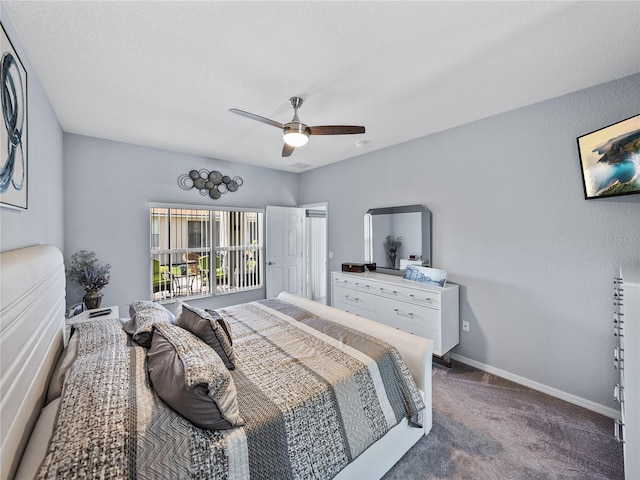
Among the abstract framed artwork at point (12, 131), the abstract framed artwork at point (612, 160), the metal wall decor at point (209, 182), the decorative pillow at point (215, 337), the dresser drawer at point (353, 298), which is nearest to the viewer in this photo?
the abstract framed artwork at point (12, 131)

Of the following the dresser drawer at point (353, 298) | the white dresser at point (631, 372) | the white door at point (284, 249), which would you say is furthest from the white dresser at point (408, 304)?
the white door at point (284, 249)

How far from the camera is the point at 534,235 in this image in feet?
8.21

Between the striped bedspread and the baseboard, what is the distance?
1542 mm

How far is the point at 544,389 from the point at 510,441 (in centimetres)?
92

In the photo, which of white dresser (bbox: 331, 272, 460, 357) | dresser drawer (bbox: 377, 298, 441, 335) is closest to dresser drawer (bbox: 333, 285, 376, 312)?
white dresser (bbox: 331, 272, 460, 357)

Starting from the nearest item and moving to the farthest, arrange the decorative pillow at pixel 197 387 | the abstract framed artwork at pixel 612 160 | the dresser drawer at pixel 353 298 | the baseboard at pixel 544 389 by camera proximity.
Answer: the decorative pillow at pixel 197 387 < the abstract framed artwork at pixel 612 160 < the baseboard at pixel 544 389 < the dresser drawer at pixel 353 298

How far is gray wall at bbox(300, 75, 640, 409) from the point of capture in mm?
2160

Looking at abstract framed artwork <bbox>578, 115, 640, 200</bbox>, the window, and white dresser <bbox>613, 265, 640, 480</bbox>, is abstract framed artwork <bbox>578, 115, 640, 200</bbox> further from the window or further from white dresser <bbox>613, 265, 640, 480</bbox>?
the window

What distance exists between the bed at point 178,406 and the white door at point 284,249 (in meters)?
2.73

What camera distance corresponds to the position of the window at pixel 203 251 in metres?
3.83

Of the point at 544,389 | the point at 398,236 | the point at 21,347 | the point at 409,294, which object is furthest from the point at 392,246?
the point at 21,347

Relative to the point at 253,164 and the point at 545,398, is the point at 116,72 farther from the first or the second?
the point at 545,398

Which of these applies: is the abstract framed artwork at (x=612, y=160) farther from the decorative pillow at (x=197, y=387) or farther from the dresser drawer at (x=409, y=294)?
the decorative pillow at (x=197, y=387)

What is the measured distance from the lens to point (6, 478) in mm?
834
